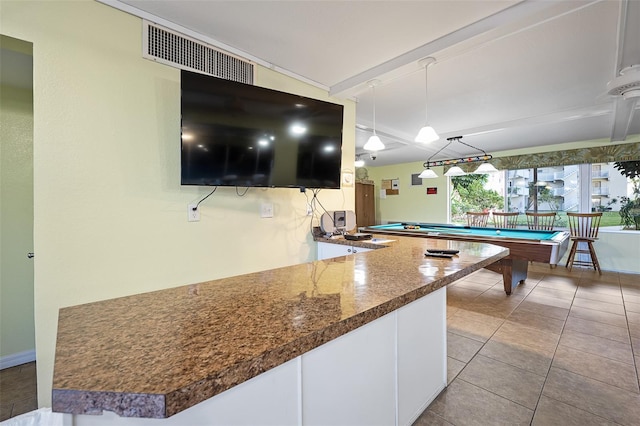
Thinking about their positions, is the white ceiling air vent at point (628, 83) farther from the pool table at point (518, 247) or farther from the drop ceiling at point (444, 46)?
the pool table at point (518, 247)

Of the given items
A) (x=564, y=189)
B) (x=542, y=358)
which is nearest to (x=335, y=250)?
(x=542, y=358)

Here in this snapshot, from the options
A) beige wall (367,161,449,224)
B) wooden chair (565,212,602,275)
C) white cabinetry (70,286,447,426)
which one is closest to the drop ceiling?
white cabinetry (70,286,447,426)

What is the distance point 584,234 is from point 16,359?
287 inches

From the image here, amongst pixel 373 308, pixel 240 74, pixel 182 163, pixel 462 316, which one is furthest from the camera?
pixel 462 316

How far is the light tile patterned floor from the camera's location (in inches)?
59.6

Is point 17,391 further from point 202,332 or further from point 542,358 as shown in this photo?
point 542,358

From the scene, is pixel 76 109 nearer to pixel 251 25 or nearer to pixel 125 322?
pixel 251 25

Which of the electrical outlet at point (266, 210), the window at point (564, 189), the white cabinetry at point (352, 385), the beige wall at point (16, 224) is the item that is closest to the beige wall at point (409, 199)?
the window at point (564, 189)

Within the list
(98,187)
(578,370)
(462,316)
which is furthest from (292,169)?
(578,370)

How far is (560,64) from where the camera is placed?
235 centimetres

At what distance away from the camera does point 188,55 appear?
6.29ft

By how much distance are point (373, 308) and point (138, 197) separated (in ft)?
5.32

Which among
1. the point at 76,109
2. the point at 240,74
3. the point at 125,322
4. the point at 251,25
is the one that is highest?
the point at 251,25

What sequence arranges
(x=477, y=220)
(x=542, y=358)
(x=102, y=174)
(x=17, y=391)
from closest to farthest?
1. (x=102, y=174)
2. (x=17, y=391)
3. (x=542, y=358)
4. (x=477, y=220)
